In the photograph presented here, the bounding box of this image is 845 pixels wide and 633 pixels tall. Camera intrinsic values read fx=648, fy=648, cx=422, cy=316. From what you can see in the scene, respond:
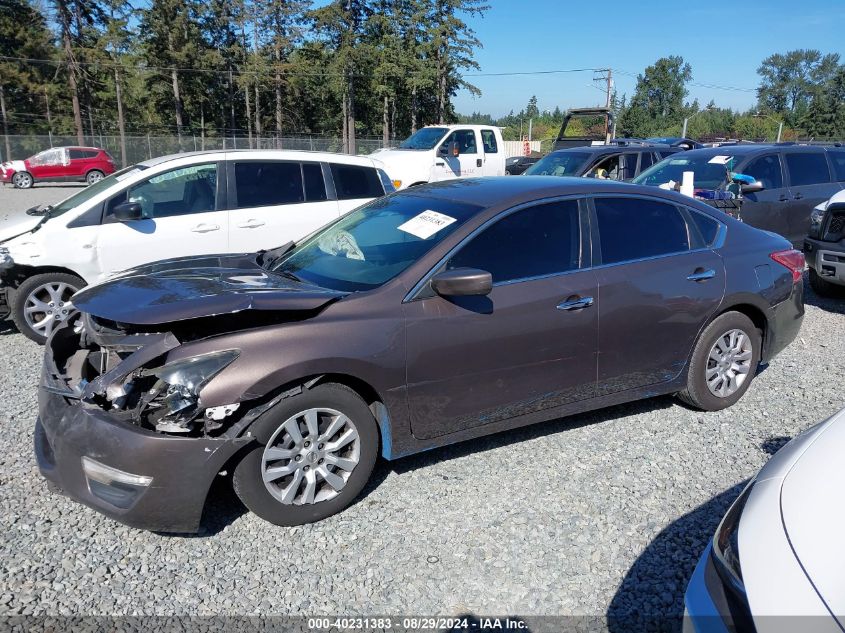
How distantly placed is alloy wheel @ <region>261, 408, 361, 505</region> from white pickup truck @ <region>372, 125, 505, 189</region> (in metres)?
11.1

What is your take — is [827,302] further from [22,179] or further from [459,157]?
[22,179]

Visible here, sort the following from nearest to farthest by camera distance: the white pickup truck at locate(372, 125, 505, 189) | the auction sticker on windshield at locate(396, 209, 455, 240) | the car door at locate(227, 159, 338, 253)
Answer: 1. the auction sticker on windshield at locate(396, 209, 455, 240)
2. the car door at locate(227, 159, 338, 253)
3. the white pickup truck at locate(372, 125, 505, 189)

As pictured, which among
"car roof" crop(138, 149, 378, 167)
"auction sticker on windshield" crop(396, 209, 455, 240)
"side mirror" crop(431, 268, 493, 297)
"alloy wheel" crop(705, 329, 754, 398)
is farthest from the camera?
"car roof" crop(138, 149, 378, 167)

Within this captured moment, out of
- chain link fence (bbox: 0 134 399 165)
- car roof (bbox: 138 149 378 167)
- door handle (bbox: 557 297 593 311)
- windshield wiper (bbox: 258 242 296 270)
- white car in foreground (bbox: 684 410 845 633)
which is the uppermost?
chain link fence (bbox: 0 134 399 165)

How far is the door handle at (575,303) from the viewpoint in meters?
3.83

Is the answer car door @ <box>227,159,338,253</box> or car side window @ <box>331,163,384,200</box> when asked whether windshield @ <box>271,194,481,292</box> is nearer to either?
car door @ <box>227,159,338,253</box>

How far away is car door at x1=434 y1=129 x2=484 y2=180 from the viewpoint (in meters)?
14.7

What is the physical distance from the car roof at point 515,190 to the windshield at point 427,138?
1093cm

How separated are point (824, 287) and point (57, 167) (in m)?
28.7

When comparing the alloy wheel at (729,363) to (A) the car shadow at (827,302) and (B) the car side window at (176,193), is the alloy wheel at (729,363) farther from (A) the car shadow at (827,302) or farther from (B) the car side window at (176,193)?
(B) the car side window at (176,193)

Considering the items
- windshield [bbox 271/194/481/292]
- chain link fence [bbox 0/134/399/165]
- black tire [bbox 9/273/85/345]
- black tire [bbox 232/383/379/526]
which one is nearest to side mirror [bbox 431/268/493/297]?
windshield [bbox 271/194/481/292]

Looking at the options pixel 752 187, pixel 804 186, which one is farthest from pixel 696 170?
pixel 804 186

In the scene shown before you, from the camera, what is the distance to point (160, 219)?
651 centimetres

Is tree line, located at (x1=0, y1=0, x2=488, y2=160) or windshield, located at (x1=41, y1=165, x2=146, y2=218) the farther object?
tree line, located at (x1=0, y1=0, x2=488, y2=160)
